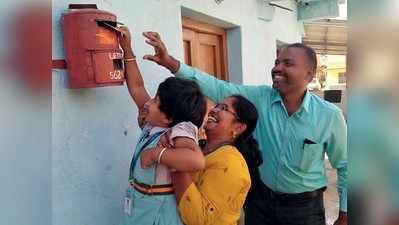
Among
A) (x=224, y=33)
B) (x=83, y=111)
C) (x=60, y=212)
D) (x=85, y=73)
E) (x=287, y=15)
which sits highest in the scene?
(x=287, y=15)

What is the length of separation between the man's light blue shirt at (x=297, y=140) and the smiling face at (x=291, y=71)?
0.26 ft

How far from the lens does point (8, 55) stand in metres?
0.70

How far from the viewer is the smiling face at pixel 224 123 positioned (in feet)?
6.27

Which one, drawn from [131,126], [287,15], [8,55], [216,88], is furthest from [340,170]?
[287,15]

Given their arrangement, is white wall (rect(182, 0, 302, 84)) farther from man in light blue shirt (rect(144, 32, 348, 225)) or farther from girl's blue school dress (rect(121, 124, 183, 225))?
girl's blue school dress (rect(121, 124, 183, 225))

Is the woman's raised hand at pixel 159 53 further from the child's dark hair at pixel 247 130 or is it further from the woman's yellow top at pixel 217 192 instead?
the woman's yellow top at pixel 217 192

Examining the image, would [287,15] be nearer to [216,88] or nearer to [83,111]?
[216,88]

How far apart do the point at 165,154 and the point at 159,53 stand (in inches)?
28.0

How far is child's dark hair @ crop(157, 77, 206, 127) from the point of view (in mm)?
1663

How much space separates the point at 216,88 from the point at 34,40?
69.6 inches

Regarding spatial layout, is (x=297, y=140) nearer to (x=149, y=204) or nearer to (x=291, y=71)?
(x=291, y=71)

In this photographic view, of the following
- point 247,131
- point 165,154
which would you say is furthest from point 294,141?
point 165,154

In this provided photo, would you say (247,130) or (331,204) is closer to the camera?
(247,130)

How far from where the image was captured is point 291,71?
236 cm
